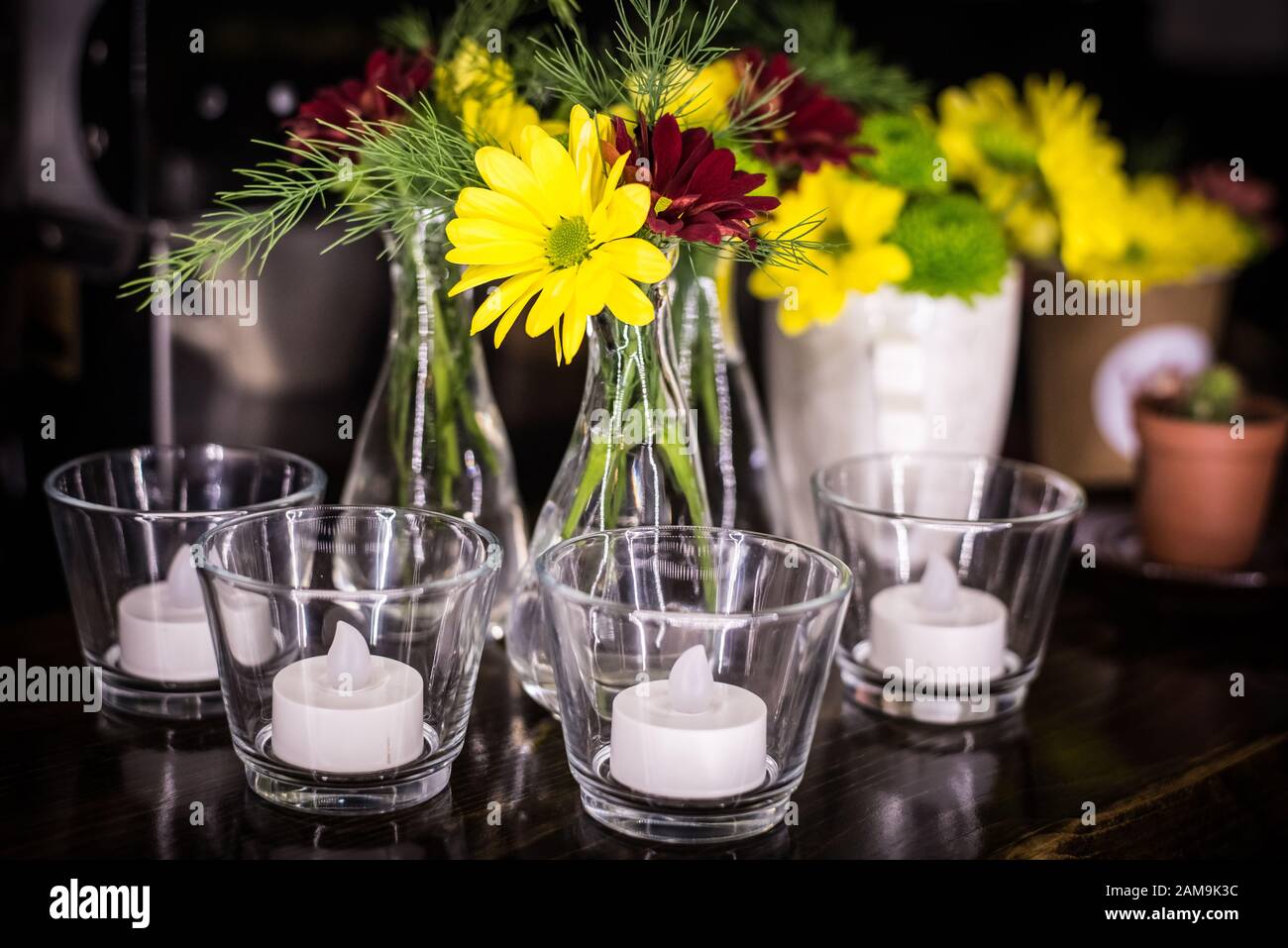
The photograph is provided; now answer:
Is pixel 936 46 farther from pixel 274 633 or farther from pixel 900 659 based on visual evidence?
pixel 274 633

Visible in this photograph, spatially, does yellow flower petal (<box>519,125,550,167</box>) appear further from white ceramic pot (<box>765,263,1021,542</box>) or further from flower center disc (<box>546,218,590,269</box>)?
white ceramic pot (<box>765,263,1021,542</box>)

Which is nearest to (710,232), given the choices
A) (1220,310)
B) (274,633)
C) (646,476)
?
(646,476)

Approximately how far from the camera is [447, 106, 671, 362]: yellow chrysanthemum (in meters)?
0.60

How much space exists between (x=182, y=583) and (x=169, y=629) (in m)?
0.02

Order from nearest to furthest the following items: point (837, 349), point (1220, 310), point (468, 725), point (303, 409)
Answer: point (468, 725), point (837, 349), point (303, 409), point (1220, 310)

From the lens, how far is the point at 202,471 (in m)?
0.79

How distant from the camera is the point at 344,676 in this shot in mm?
613

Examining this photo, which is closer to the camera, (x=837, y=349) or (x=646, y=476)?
(x=646, y=476)

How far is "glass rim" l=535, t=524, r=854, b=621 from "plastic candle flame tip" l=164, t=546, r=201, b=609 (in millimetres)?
188

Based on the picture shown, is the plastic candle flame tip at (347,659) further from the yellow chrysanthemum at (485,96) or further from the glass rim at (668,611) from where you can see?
the yellow chrysanthemum at (485,96)

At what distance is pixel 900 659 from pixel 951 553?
6 centimetres

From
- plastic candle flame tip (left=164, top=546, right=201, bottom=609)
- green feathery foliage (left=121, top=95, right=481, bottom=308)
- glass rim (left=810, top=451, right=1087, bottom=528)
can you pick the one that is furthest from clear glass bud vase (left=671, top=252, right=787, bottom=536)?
plastic candle flame tip (left=164, top=546, right=201, bottom=609)

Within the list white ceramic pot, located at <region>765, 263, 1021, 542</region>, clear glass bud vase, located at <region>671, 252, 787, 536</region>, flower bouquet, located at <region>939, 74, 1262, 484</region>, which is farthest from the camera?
flower bouquet, located at <region>939, 74, 1262, 484</region>

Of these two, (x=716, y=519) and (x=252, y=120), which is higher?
(x=252, y=120)
